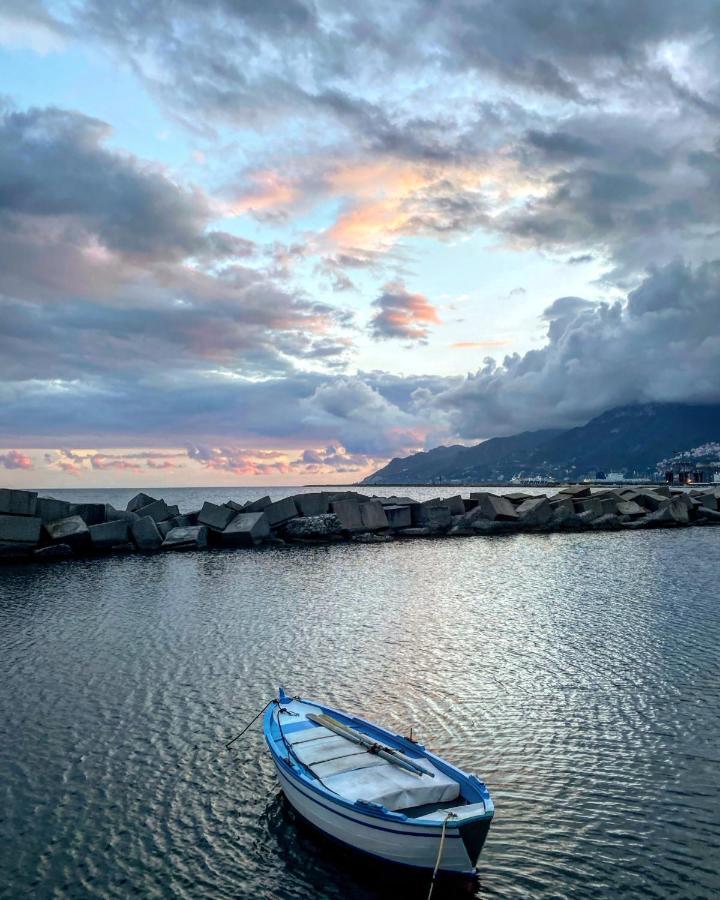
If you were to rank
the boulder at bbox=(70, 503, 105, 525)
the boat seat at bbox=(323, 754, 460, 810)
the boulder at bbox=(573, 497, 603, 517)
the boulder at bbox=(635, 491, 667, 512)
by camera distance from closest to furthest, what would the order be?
the boat seat at bbox=(323, 754, 460, 810) < the boulder at bbox=(70, 503, 105, 525) < the boulder at bbox=(573, 497, 603, 517) < the boulder at bbox=(635, 491, 667, 512)

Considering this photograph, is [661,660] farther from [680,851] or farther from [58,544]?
[58,544]

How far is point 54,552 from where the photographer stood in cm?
3366

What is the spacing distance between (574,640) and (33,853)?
1293cm

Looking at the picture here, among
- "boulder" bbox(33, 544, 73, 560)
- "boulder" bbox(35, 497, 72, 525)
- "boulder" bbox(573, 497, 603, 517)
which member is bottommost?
"boulder" bbox(33, 544, 73, 560)

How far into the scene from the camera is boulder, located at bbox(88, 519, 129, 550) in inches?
1394

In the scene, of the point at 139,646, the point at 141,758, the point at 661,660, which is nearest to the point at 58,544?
the point at 139,646

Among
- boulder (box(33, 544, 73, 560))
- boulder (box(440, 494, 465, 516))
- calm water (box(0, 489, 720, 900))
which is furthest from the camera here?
boulder (box(440, 494, 465, 516))

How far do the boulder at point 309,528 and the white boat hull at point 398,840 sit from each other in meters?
32.8

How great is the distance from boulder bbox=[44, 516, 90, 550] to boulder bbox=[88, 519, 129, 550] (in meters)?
0.35

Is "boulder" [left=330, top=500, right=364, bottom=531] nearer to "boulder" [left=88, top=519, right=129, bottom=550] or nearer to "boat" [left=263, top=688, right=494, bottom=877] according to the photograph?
"boulder" [left=88, top=519, right=129, bottom=550]

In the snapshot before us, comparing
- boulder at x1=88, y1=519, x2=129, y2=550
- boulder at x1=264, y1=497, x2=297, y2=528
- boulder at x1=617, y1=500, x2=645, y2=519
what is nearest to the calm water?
boulder at x1=88, y1=519, x2=129, y2=550

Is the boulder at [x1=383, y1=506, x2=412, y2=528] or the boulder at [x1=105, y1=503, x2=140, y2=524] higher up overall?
the boulder at [x1=105, y1=503, x2=140, y2=524]

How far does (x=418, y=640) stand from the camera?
1731 cm

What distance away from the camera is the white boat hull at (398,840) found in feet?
22.8
